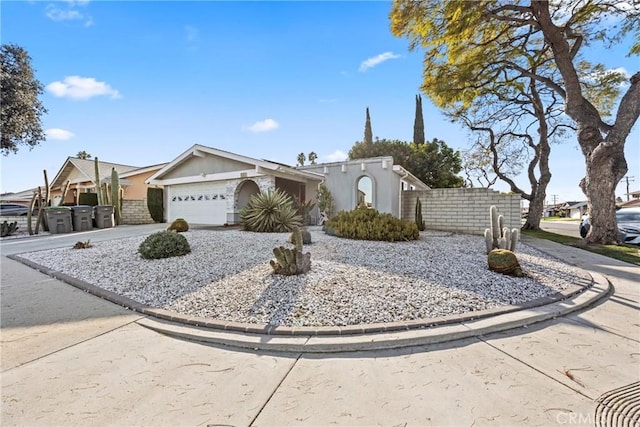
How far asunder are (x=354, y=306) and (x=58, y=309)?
4048 mm

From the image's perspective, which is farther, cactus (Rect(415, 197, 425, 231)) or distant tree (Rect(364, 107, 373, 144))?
distant tree (Rect(364, 107, 373, 144))

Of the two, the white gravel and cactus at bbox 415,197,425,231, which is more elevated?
cactus at bbox 415,197,425,231

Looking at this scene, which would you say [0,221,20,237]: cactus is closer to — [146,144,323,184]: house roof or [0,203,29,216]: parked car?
[0,203,29,216]: parked car

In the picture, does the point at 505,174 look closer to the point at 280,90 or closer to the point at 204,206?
the point at 280,90

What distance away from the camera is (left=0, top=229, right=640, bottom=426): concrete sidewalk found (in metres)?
1.90

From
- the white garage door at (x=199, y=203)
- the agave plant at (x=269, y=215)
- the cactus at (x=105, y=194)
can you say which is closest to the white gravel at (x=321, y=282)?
the agave plant at (x=269, y=215)

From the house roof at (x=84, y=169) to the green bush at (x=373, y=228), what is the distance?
60.5 feet

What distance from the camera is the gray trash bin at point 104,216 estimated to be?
45.8 ft

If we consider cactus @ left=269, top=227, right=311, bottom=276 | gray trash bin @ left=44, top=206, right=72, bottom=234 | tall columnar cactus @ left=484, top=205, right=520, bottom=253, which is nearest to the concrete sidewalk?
cactus @ left=269, top=227, right=311, bottom=276

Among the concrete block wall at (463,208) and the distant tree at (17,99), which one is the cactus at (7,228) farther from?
the concrete block wall at (463,208)

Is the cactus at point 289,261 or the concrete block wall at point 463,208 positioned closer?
the cactus at point 289,261

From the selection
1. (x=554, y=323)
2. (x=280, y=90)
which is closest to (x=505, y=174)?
(x=280, y=90)

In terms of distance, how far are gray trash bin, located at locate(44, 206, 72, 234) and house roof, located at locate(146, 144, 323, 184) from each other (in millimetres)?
5012

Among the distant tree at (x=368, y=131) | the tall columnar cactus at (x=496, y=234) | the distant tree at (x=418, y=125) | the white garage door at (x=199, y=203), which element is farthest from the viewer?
the distant tree at (x=368, y=131)
